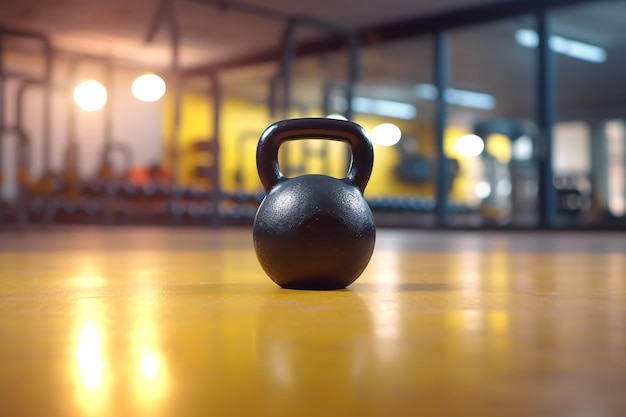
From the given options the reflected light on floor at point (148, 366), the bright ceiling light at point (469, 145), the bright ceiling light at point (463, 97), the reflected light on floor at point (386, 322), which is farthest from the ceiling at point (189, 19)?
the bright ceiling light at point (469, 145)

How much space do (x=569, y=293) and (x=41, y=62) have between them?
9.66m

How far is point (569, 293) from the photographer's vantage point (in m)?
0.94

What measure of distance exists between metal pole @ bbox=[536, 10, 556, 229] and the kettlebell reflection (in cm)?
576

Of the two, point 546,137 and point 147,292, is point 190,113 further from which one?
point 147,292

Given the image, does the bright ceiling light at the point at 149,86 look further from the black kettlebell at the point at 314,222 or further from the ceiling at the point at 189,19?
the black kettlebell at the point at 314,222

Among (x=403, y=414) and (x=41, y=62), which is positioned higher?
(x=41, y=62)

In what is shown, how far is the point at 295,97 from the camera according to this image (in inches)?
444

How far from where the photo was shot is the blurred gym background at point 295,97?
6219 mm

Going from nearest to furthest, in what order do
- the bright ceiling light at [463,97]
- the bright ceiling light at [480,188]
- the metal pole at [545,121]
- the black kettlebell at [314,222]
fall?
the black kettlebell at [314,222], the metal pole at [545,121], the bright ceiling light at [463,97], the bright ceiling light at [480,188]

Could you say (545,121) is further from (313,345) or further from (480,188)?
(480,188)

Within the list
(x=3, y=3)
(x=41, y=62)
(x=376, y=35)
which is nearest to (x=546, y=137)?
(x=376, y=35)

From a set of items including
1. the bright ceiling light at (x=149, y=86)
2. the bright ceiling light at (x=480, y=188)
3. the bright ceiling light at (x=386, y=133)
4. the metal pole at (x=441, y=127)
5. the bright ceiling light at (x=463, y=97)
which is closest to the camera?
the bright ceiling light at (x=149, y=86)

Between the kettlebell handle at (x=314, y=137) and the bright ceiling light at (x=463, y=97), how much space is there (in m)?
9.56

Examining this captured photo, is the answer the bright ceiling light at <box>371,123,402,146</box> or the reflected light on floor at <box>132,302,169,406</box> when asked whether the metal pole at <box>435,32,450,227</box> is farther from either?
the reflected light on floor at <box>132,302,169,406</box>
